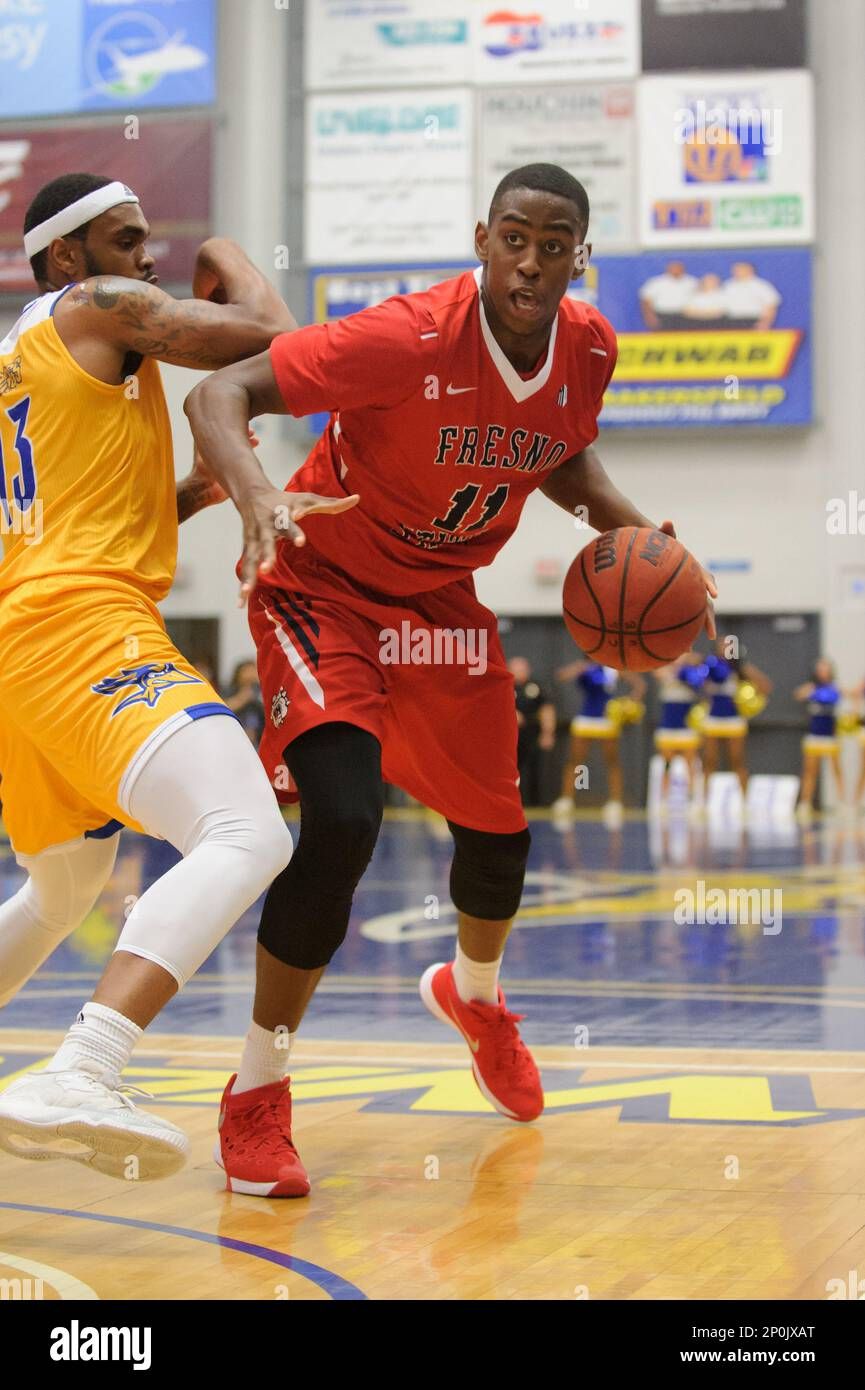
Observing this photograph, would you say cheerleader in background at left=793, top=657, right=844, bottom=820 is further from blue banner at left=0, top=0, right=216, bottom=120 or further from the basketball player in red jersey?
the basketball player in red jersey

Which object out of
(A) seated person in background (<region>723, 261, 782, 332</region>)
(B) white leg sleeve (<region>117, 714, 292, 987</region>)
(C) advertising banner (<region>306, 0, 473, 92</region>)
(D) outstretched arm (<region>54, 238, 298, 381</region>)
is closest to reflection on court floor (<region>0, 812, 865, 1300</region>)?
(B) white leg sleeve (<region>117, 714, 292, 987</region>)

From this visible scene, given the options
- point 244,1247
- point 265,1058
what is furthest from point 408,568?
point 244,1247

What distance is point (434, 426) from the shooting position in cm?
→ 379

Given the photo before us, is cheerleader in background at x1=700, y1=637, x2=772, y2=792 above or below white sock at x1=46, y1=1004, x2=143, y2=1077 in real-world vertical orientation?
above

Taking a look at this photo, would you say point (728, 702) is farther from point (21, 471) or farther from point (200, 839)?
point (200, 839)

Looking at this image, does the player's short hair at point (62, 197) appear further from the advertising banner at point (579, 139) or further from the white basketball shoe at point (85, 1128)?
the advertising banner at point (579, 139)

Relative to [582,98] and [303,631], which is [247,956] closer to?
[303,631]

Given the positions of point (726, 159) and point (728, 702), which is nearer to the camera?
point (728, 702)

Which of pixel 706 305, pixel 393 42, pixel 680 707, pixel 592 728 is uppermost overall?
pixel 393 42

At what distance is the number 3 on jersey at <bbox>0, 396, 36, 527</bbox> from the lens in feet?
11.2

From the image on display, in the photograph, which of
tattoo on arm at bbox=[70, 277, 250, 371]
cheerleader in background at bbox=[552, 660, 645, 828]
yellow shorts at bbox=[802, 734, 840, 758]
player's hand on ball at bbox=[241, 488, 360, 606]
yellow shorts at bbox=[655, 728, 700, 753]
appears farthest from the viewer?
yellow shorts at bbox=[802, 734, 840, 758]

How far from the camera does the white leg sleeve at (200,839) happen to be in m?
3.05

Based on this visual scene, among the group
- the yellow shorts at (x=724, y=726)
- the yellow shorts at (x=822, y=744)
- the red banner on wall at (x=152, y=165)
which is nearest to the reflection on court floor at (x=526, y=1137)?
the yellow shorts at (x=724, y=726)

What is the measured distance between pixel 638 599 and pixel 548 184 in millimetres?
989
